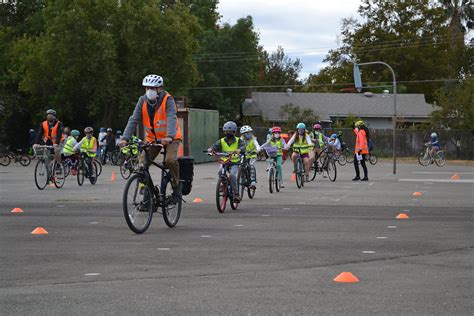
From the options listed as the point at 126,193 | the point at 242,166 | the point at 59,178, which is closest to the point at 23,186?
the point at 59,178

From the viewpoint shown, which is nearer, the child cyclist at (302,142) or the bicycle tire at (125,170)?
the child cyclist at (302,142)

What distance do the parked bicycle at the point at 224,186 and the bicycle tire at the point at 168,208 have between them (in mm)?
2485

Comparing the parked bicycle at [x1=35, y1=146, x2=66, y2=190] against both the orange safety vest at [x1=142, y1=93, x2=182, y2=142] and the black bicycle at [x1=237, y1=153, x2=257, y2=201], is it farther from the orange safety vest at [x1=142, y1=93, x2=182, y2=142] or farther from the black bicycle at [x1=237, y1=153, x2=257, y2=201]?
the orange safety vest at [x1=142, y1=93, x2=182, y2=142]

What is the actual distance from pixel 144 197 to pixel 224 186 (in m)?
3.83

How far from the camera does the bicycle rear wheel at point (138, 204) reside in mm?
11820

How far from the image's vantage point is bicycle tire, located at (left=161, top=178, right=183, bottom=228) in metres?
12.6

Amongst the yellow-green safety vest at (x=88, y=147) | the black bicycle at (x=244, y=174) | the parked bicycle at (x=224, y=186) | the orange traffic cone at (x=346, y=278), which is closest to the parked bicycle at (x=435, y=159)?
the yellow-green safety vest at (x=88, y=147)

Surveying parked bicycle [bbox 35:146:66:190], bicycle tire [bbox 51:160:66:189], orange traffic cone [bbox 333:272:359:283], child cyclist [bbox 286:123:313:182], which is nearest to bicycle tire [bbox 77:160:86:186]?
bicycle tire [bbox 51:160:66:189]

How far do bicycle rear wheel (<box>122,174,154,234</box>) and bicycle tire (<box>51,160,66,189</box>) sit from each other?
10674 mm

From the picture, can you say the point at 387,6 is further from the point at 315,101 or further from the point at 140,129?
the point at 140,129

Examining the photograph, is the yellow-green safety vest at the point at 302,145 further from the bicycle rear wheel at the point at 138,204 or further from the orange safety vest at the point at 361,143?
the bicycle rear wheel at the point at 138,204

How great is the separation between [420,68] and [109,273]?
8370 cm

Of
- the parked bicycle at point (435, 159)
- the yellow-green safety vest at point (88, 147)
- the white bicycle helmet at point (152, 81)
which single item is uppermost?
the white bicycle helmet at point (152, 81)

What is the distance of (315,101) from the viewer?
8200 centimetres
